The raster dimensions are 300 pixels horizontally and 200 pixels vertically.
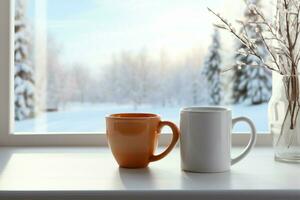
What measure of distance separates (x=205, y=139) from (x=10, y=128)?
2.21ft

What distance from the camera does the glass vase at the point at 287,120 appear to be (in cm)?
125

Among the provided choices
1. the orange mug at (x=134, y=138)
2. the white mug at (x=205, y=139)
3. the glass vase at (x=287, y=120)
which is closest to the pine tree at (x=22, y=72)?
the orange mug at (x=134, y=138)

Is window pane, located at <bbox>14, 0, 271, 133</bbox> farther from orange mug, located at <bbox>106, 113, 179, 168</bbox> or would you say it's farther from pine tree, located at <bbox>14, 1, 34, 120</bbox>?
orange mug, located at <bbox>106, 113, 179, 168</bbox>

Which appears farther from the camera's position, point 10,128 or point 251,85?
point 251,85

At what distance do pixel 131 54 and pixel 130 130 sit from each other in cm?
51

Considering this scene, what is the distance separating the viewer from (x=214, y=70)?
1.60 m

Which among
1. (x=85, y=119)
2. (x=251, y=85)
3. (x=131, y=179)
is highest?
(x=251, y=85)

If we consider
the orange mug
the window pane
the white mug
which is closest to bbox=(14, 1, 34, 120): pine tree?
the window pane

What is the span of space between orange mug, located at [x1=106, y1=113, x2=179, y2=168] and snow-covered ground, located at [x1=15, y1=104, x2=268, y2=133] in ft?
1.40

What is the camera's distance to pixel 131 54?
1582 millimetres

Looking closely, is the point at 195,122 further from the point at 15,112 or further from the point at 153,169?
the point at 15,112

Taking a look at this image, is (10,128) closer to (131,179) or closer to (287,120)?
(131,179)

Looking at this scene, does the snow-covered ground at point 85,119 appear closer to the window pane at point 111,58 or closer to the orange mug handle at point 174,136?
the window pane at point 111,58

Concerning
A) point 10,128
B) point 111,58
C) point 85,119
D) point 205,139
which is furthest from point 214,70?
point 10,128
